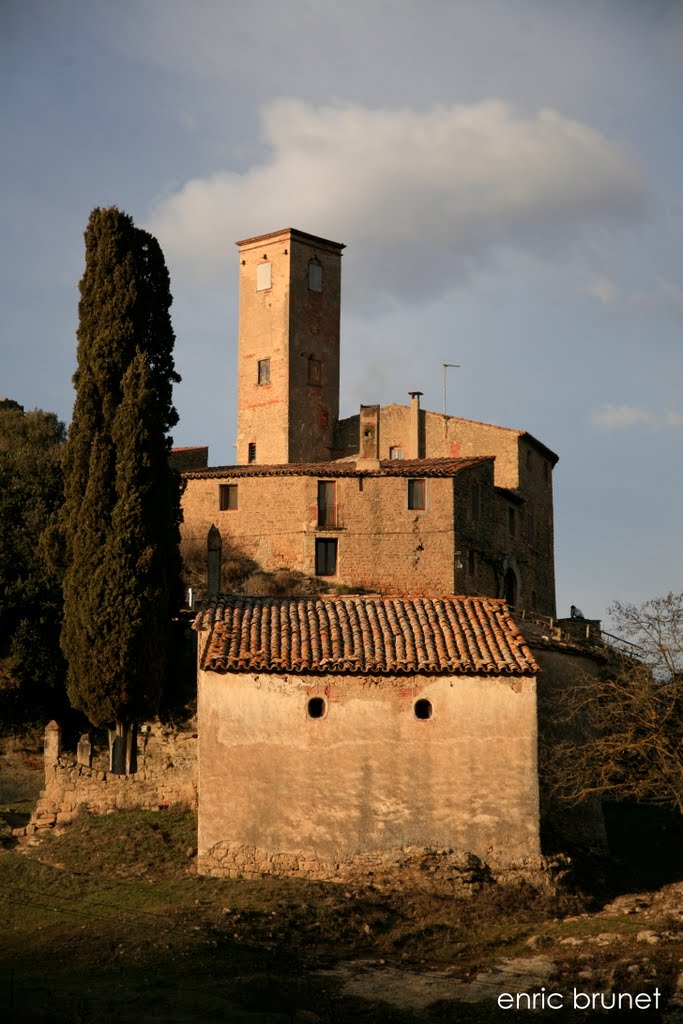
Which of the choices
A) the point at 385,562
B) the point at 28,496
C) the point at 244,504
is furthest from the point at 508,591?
the point at 28,496

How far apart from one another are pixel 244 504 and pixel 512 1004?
99.5ft

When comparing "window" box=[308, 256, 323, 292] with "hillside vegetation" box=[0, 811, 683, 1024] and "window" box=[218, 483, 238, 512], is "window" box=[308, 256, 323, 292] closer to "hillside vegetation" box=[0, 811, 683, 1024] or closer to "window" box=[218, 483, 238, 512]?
"window" box=[218, 483, 238, 512]

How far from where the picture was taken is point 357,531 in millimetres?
48250

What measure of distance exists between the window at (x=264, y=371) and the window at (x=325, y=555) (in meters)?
11.4

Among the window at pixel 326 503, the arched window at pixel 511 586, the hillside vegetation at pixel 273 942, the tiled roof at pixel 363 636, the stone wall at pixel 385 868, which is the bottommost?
the hillside vegetation at pixel 273 942

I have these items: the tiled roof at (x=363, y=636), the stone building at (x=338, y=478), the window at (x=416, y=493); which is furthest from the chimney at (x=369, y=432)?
→ the tiled roof at (x=363, y=636)

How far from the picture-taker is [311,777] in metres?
28.4

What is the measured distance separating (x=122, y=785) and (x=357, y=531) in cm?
1822

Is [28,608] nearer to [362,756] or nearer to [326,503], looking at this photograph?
[362,756]

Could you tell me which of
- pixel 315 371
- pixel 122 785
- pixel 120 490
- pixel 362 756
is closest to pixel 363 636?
pixel 362 756

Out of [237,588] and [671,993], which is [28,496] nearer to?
[237,588]

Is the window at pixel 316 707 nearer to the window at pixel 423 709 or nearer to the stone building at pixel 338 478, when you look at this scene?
the window at pixel 423 709

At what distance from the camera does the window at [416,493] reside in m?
48.2

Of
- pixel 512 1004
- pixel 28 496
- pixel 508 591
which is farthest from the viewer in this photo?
pixel 508 591
